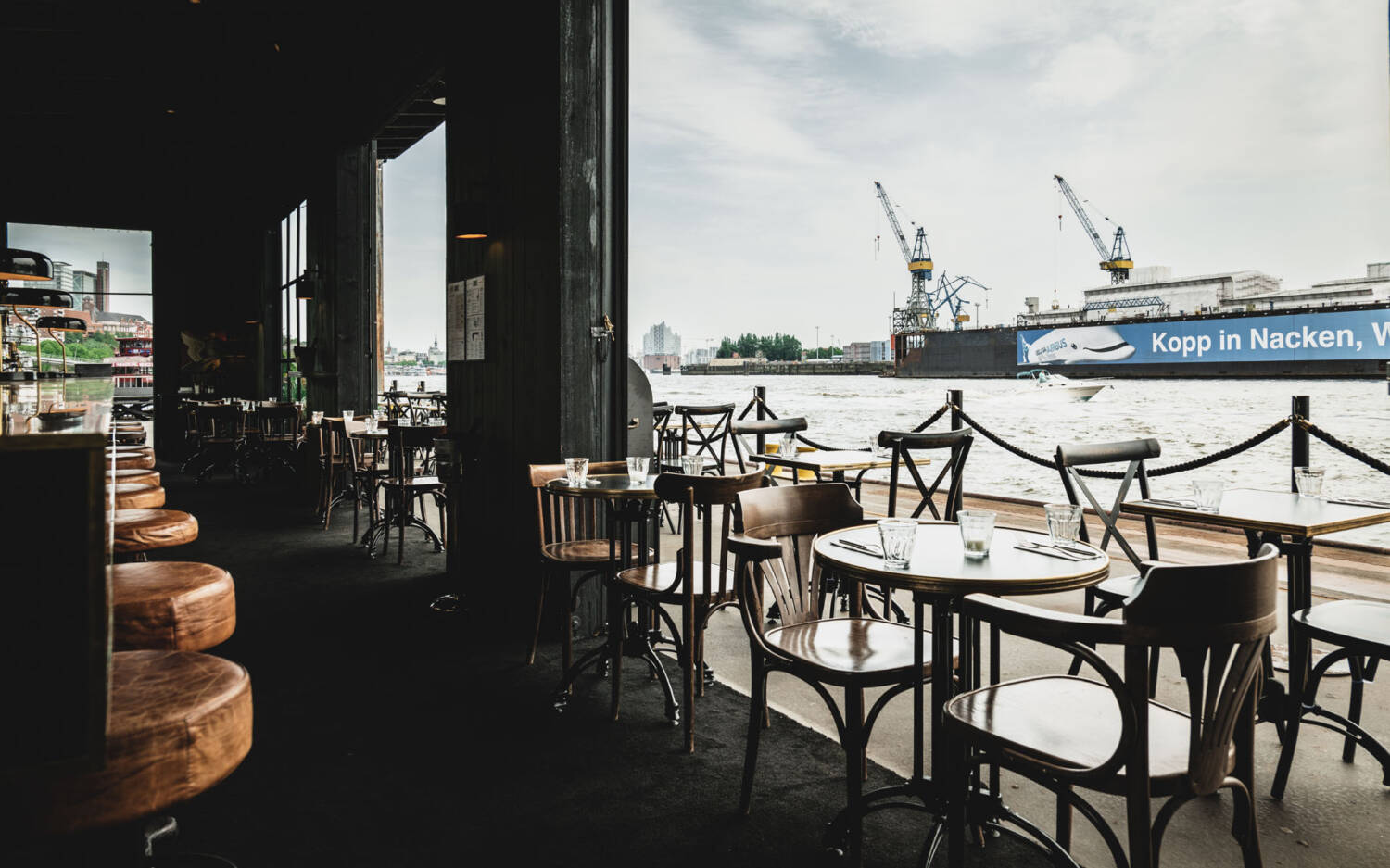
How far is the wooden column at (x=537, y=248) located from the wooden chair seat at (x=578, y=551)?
61cm

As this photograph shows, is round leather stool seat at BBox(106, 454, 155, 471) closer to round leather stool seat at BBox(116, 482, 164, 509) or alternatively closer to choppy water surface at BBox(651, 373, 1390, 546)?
round leather stool seat at BBox(116, 482, 164, 509)

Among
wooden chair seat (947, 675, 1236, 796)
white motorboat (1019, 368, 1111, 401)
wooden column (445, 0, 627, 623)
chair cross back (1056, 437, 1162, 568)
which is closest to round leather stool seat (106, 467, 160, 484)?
wooden column (445, 0, 627, 623)

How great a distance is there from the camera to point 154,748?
1.15 metres

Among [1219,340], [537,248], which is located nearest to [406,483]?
[537,248]

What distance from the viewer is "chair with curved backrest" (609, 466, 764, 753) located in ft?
9.33

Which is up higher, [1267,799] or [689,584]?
[689,584]

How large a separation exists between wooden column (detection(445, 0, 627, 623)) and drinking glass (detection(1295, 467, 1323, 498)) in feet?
9.98

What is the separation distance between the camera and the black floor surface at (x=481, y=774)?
224 cm

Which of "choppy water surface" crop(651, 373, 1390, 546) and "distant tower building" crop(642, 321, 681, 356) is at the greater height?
"distant tower building" crop(642, 321, 681, 356)

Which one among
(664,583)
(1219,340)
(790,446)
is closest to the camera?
(664,583)

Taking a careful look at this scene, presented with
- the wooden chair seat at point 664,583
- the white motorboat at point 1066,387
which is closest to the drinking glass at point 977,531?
the wooden chair seat at point 664,583

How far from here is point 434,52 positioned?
5707mm

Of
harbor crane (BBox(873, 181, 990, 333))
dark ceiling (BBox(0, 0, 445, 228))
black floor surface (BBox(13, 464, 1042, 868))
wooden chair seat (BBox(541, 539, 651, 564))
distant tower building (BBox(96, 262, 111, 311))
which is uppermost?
harbor crane (BBox(873, 181, 990, 333))

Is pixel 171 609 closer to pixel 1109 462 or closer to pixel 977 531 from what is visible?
pixel 977 531
